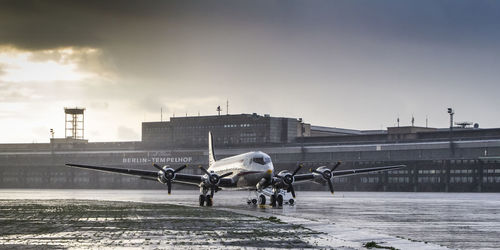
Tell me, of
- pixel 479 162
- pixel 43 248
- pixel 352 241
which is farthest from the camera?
pixel 479 162

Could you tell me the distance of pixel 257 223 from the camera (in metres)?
40.8

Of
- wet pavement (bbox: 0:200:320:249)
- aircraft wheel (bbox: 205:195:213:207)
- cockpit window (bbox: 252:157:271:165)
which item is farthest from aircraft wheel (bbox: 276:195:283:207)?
wet pavement (bbox: 0:200:320:249)

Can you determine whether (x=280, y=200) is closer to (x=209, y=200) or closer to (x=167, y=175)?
(x=209, y=200)

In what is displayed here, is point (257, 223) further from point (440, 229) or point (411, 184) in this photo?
point (411, 184)

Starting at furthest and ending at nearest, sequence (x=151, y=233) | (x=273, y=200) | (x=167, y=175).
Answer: (x=167, y=175) < (x=273, y=200) < (x=151, y=233)

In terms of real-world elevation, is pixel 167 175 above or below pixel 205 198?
above

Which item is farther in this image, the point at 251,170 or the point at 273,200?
the point at 251,170

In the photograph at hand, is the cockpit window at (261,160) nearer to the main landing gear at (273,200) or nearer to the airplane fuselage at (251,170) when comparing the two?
the airplane fuselage at (251,170)

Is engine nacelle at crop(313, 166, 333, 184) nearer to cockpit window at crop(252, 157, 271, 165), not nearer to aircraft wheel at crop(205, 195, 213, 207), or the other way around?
cockpit window at crop(252, 157, 271, 165)

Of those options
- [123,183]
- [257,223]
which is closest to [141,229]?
[257,223]

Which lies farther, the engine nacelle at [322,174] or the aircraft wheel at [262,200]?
the engine nacelle at [322,174]

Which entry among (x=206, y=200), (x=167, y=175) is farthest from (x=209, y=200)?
(x=167, y=175)

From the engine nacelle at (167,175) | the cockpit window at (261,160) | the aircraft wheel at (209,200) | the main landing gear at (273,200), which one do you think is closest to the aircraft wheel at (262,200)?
the main landing gear at (273,200)

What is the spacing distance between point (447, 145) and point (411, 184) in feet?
39.0
